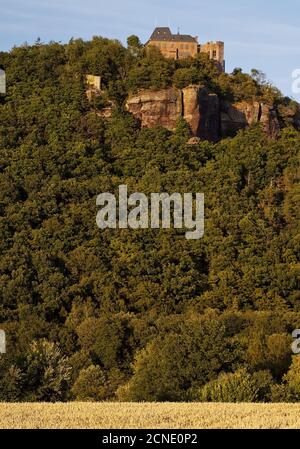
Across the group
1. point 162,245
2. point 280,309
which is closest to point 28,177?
point 162,245

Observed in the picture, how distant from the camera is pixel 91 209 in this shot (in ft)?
302

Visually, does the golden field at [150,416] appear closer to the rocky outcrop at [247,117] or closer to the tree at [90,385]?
the tree at [90,385]

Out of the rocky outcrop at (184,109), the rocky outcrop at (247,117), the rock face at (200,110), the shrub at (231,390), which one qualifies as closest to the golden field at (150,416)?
the shrub at (231,390)

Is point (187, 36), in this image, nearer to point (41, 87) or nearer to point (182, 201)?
point (41, 87)

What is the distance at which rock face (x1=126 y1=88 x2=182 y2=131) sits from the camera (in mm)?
105438

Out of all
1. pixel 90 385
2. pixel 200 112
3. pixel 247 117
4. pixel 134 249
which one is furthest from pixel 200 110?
pixel 90 385

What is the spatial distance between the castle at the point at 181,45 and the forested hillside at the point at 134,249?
2.23m

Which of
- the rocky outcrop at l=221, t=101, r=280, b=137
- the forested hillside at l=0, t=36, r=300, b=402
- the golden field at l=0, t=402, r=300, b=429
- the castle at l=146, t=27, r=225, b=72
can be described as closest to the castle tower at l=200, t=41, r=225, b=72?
the castle at l=146, t=27, r=225, b=72

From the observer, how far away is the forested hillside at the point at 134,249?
50906mm

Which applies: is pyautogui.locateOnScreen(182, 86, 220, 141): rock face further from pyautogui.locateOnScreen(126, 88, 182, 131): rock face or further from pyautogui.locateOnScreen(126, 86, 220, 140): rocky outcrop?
pyautogui.locateOnScreen(126, 88, 182, 131): rock face

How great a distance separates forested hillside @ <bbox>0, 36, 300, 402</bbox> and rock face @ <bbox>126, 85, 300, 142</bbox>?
1426 millimetres

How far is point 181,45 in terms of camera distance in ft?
386

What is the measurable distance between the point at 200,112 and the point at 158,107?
3.66 m

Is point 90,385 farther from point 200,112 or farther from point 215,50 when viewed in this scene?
point 215,50
